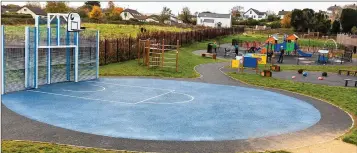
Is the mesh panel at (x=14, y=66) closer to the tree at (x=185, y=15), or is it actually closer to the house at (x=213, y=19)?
the house at (x=213, y=19)

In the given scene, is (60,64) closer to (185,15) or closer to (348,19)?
(348,19)

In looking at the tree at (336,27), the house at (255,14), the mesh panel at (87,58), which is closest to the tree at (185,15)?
the house at (255,14)

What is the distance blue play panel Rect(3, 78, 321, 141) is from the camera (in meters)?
11.9

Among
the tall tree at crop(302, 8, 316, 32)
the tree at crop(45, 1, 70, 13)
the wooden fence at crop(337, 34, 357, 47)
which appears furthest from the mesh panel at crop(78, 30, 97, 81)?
the tree at crop(45, 1, 70, 13)

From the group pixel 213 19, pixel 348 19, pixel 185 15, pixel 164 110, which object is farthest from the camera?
pixel 213 19

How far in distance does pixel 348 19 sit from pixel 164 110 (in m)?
66.4

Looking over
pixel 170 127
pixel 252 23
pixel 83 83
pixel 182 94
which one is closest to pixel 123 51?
pixel 83 83

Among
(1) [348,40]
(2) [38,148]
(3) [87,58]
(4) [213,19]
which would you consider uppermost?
(4) [213,19]

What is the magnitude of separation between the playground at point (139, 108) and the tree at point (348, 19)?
52641 millimetres

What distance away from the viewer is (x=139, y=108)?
1484 cm

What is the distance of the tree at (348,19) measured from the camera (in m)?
71.4

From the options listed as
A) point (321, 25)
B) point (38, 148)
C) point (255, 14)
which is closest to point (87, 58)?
point (38, 148)

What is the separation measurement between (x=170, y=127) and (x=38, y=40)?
9397 mm

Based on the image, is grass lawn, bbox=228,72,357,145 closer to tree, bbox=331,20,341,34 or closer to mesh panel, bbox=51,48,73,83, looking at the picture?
mesh panel, bbox=51,48,73,83
